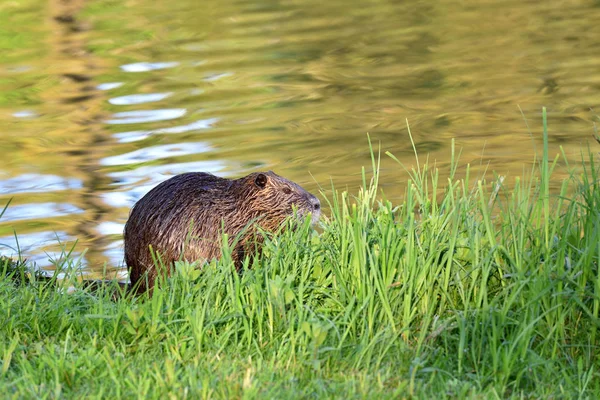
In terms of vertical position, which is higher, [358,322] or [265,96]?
[358,322]

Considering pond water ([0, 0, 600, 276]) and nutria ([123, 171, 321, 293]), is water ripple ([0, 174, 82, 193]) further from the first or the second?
nutria ([123, 171, 321, 293])

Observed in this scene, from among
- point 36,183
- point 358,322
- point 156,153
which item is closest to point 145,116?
point 156,153

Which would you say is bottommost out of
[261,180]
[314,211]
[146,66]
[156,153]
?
[146,66]

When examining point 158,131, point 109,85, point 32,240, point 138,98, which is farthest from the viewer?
point 109,85

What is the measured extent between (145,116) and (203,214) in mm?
→ 6134

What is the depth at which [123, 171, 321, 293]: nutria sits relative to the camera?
5.45 meters

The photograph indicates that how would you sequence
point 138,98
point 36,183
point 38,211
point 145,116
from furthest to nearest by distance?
point 138,98 → point 145,116 → point 36,183 → point 38,211

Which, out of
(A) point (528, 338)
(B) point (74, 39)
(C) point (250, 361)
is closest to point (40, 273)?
(C) point (250, 361)

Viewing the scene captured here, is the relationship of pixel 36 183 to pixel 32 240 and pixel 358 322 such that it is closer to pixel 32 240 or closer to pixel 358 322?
pixel 32 240

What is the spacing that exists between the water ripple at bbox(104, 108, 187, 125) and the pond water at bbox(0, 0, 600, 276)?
4cm

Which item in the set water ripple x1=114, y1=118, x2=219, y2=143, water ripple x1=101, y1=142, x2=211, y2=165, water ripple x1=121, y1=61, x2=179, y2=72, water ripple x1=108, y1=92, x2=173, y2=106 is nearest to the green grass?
water ripple x1=101, y1=142, x2=211, y2=165

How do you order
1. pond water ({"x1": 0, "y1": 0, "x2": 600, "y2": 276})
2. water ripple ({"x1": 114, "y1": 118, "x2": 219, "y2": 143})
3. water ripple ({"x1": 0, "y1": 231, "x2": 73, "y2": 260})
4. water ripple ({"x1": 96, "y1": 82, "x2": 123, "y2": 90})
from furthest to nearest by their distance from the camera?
water ripple ({"x1": 96, "y1": 82, "x2": 123, "y2": 90})
water ripple ({"x1": 114, "y1": 118, "x2": 219, "y2": 143})
pond water ({"x1": 0, "y1": 0, "x2": 600, "y2": 276})
water ripple ({"x1": 0, "y1": 231, "x2": 73, "y2": 260})

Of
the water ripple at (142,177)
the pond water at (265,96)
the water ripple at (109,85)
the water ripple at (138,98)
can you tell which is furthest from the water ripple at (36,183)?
the water ripple at (109,85)

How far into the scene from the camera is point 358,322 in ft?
13.9
